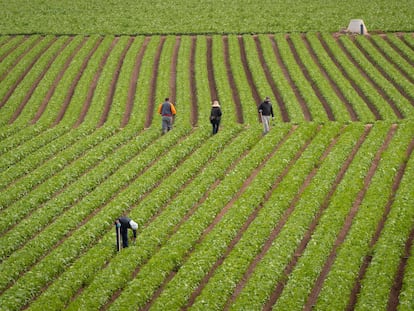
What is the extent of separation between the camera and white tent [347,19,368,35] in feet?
178

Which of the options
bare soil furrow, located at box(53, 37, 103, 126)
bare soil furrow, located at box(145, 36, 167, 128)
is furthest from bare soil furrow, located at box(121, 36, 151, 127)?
bare soil furrow, located at box(53, 37, 103, 126)

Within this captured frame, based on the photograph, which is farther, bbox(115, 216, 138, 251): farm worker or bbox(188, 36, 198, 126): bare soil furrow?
bbox(188, 36, 198, 126): bare soil furrow

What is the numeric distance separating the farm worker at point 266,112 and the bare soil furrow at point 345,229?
20.1 ft

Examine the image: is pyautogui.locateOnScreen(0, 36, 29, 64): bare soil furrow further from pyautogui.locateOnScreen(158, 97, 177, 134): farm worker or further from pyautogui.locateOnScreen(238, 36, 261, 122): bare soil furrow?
pyautogui.locateOnScreen(158, 97, 177, 134): farm worker

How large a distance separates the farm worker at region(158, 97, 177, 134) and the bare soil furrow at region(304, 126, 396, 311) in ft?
37.1

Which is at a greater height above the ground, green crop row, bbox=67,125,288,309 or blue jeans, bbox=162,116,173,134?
blue jeans, bbox=162,116,173,134

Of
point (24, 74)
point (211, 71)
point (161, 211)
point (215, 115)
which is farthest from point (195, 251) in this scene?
point (24, 74)

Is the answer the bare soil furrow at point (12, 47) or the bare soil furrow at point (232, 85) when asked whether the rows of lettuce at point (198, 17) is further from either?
the bare soil furrow at point (232, 85)

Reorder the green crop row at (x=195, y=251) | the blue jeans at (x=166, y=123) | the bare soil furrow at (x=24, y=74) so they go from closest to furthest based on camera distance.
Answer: the green crop row at (x=195, y=251), the blue jeans at (x=166, y=123), the bare soil furrow at (x=24, y=74)

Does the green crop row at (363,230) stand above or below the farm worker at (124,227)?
below

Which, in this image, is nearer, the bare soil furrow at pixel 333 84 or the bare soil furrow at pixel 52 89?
the bare soil furrow at pixel 333 84

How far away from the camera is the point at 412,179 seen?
24.5 m

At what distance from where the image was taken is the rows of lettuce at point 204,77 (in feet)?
119

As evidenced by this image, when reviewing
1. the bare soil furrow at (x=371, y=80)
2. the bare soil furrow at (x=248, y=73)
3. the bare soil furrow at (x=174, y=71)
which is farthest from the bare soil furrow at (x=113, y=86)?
the bare soil furrow at (x=371, y=80)
